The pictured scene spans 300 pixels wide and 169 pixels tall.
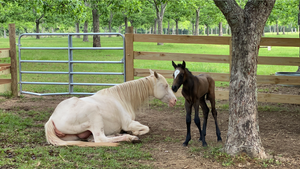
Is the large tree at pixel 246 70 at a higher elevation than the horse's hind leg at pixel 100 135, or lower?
higher

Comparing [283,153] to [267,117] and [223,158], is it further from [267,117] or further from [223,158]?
[267,117]

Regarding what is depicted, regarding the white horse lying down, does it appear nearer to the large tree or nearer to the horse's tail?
the horse's tail

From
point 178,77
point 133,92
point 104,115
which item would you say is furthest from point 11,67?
point 178,77

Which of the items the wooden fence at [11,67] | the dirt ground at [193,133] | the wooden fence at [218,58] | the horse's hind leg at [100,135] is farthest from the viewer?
the wooden fence at [11,67]

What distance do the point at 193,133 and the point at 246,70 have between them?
180cm

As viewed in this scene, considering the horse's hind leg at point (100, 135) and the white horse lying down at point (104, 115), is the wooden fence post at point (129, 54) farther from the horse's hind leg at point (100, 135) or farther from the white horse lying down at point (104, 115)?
the horse's hind leg at point (100, 135)

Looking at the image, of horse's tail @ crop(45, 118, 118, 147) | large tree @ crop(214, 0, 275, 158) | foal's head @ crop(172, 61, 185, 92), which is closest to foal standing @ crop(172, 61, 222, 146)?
foal's head @ crop(172, 61, 185, 92)

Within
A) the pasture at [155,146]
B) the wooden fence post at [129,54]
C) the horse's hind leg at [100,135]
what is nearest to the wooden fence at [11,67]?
the pasture at [155,146]

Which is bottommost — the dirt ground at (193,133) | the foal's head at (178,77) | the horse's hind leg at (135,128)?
the dirt ground at (193,133)

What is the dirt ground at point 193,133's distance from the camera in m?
3.66

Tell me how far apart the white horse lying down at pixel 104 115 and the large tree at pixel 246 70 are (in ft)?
5.09

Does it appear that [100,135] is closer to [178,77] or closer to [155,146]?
[155,146]

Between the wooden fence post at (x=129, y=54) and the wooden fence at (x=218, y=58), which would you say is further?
the wooden fence post at (x=129, y=54)

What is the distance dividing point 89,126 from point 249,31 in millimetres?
2593
